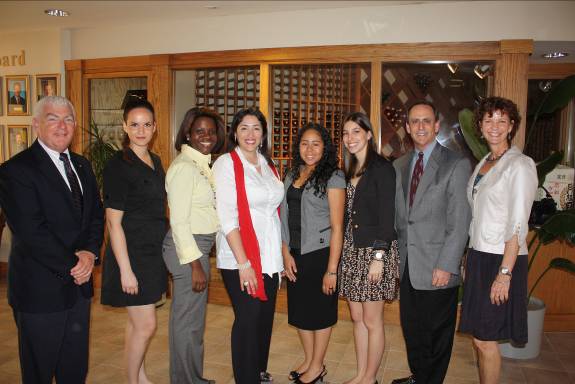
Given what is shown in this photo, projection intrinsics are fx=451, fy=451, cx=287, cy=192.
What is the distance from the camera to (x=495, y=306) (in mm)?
2254

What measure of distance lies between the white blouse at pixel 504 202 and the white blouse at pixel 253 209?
41.1 inches

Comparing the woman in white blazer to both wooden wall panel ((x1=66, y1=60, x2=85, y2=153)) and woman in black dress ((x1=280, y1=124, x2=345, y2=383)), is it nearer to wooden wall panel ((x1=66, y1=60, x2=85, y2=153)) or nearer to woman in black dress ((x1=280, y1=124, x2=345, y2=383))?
woman in black dress ((x1=280, y1=124, x2=345, y2=383))

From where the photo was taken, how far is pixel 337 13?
3961 mm

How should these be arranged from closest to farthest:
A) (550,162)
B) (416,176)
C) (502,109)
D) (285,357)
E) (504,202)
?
1. (504,202)
2. (502,109)
3. (416,176)
4. (550,162)
5. (285,357)

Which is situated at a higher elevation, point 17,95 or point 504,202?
point 17,95

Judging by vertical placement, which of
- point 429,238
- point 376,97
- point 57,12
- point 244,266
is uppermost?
point 57,12

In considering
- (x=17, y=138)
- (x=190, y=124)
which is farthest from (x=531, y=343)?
(x=17, y=138)

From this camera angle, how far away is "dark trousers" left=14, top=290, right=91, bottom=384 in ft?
6.63

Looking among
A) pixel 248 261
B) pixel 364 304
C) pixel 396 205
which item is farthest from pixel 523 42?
pixel 248 261

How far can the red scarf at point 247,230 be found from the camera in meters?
2.30

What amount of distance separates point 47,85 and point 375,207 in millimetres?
4092

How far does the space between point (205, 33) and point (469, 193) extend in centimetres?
302

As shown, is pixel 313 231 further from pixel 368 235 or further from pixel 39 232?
pixel 39 232

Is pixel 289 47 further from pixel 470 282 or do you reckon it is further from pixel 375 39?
pixel 470 282
